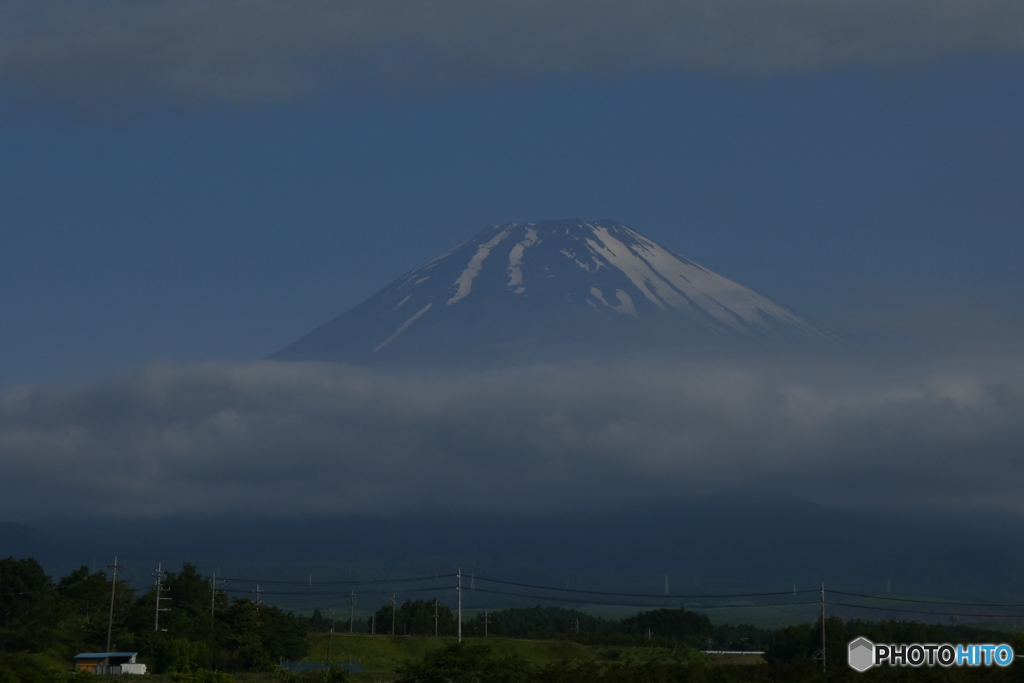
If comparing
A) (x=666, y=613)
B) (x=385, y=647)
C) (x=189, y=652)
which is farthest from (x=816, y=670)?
(x=666, y=613)

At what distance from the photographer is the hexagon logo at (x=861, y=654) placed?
53.2 metres

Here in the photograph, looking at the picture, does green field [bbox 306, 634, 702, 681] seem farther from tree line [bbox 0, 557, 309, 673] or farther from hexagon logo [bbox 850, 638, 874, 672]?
hexagon logo [bbox 850, 638, 874, 672]

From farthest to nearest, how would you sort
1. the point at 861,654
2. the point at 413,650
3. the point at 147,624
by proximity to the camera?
the point at 413,650 < the point at 147,624 < the point at 861,654

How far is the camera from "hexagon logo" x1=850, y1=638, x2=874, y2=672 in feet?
175

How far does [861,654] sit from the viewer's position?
5394 cm

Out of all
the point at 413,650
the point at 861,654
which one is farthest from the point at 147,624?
the point at 861,654

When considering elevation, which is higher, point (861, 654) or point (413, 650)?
point (861, 654)

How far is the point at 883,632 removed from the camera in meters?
67.0

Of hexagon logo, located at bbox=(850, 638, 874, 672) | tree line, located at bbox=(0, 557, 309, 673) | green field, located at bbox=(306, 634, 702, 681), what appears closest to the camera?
hexagon logo, located at bbox=(850, 638, 874, 672)

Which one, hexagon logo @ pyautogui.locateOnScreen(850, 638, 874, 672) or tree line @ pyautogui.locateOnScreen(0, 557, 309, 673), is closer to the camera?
hexagon logo @ pyautogui.locateOnScreen(850, 638, 874, 672)

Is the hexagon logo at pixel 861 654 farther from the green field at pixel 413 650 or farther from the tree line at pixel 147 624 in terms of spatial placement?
the green field at pixel 413 650

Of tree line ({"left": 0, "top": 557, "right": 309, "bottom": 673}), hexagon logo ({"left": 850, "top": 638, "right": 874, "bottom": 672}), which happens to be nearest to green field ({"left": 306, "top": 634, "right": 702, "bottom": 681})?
tree line ({"left": 0, "top": 557, "right": 309, "bottom": 673})

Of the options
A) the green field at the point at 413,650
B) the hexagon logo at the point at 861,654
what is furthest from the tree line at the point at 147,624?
the hexagon logo at the point at 861,654

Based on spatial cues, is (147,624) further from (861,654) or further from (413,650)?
(861,654)
